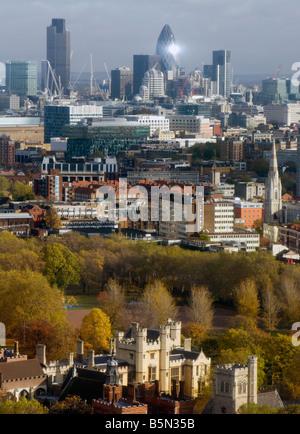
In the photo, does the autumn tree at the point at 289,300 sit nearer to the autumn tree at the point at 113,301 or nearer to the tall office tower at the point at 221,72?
the autumn tree at the point at 113,301

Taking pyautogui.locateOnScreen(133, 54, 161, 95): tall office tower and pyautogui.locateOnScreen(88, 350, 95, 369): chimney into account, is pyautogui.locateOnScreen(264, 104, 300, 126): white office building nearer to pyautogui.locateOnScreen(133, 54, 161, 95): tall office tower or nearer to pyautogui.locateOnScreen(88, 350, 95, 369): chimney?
pyautogui.locateOnScreen(133, 54, 161, 95): tall office tower

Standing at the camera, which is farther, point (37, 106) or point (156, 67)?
point (156, 67)

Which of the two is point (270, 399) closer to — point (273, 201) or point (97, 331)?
point (97, 331)

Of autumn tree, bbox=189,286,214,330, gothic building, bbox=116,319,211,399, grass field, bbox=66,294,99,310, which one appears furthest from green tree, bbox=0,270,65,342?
gothic building, bbox=116,319,211,399

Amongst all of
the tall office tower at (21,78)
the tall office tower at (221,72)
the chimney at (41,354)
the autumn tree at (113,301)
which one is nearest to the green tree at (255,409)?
the chimney at (41,354)

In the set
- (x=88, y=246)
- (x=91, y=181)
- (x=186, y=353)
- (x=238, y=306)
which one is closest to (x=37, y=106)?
(x=91, y=181)

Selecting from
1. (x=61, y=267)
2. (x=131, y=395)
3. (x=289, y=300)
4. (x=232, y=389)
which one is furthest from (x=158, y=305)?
(x=131, y=395)
